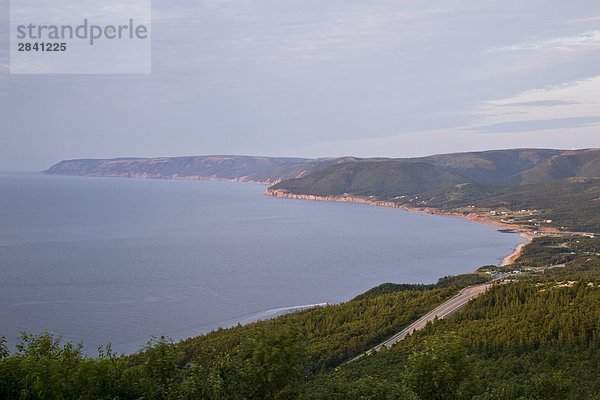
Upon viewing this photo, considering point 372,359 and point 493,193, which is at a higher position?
point 493,193

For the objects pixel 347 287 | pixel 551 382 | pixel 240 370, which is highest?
pixel 240 370

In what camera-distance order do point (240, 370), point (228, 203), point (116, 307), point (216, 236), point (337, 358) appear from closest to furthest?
1. point (240, 370)
2. point (337, 358)
3. point (116, 307)
4. point (216, 236)
5. point (228, 203)

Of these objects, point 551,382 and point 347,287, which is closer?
point 551,382

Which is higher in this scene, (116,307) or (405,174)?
(405,174)

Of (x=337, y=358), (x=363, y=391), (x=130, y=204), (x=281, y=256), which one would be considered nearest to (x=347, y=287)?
(x=281, y=256)

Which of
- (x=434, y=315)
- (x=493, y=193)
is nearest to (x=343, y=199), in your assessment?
(x=493, y=193)

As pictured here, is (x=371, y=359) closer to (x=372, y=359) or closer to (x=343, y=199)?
(x=372, y=359)

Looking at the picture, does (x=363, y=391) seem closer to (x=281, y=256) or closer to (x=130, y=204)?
(x=281, y=256)
